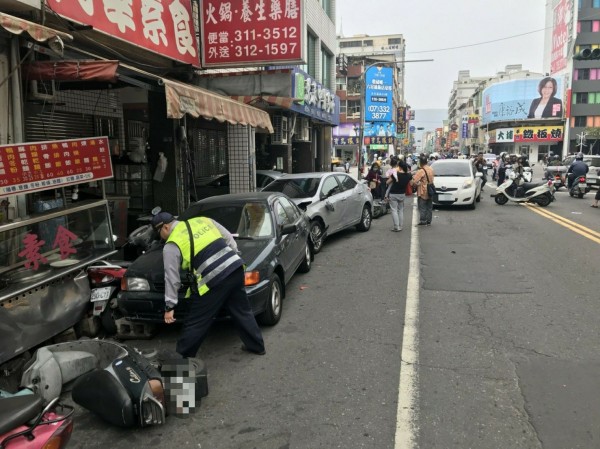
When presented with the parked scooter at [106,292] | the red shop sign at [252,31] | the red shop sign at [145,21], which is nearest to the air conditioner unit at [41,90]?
the red shop sign at [145,21]

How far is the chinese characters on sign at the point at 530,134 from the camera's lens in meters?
72.2

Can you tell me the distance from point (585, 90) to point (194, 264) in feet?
265

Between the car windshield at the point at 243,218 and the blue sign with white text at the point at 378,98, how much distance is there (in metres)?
41.4

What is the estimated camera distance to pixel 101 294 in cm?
538

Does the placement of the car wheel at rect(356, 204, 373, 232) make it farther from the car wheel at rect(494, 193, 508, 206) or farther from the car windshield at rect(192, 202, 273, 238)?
the car wheel at rect(494, 193, 508, 206)

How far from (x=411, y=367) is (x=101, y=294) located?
335 centimetres

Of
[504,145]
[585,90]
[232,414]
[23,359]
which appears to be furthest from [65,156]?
[504,145]

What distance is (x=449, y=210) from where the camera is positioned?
1566 cm

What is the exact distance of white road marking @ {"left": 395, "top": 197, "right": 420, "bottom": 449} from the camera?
3.33 m

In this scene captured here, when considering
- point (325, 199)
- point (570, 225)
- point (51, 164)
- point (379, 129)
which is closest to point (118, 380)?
point (51, 164)

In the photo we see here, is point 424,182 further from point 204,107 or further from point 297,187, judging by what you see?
point 204,107

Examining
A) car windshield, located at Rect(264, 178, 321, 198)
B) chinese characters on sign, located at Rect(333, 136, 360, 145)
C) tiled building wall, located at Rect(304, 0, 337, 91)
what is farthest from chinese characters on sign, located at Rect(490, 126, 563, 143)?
car windshield, located at Rect(264, 178, 321, 198)

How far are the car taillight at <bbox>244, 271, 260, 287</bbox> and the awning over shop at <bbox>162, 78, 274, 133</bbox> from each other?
2.74 meters

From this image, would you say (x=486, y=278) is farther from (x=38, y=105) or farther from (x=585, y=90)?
(x=585, y=90)
